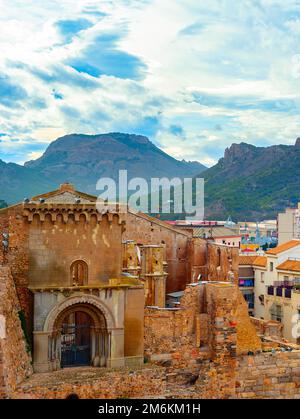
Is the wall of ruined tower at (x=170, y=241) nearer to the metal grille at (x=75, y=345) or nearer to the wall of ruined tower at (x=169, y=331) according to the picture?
the metal grille at (x=75, y=345)

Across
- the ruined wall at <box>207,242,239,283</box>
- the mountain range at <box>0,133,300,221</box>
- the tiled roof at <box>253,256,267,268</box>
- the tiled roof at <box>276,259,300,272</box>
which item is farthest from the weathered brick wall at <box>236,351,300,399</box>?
the mountain range at <box>0,133,300,221</box>

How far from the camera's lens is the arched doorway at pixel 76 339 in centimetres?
2569

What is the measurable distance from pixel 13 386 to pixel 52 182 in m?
93.2

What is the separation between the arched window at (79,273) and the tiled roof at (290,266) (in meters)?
25.6

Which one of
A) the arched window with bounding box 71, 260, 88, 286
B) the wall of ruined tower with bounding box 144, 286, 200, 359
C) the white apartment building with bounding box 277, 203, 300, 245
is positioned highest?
the white apartment building with bounding box 277, 203, 300, 245

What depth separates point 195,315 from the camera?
2589 cm

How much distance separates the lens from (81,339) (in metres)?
27.4

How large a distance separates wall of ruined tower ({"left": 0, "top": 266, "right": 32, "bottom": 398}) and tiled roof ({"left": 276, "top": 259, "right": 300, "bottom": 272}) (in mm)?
28118

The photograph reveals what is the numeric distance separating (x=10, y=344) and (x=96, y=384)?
374 cm

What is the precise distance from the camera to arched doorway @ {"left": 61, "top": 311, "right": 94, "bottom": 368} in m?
25.7

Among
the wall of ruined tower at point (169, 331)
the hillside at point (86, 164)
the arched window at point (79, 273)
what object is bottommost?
the wall of ruined tower at point (169, 331)

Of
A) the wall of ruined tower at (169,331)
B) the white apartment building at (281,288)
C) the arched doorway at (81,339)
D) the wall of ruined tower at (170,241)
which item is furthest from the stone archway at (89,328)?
the white apartment building at (281,288)

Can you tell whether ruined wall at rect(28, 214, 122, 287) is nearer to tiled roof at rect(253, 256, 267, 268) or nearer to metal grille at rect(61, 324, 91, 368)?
metal grille at rect(61, 324, 91, 368)

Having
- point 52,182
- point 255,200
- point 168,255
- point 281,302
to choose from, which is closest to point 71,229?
point 168,255
